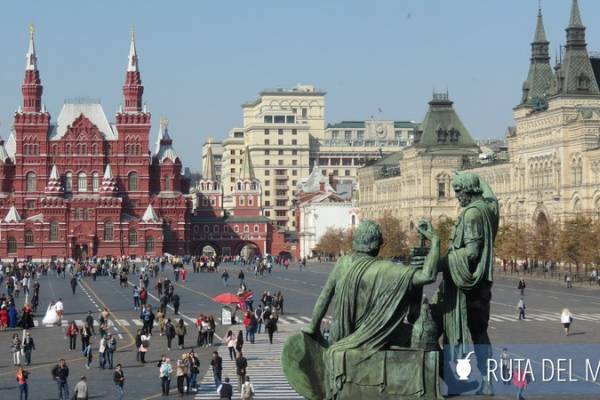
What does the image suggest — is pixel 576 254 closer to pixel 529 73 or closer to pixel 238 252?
Answer: pixel 529 73

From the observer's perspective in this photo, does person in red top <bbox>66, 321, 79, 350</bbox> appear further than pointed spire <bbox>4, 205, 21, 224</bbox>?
No

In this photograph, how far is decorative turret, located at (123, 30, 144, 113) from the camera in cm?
15125

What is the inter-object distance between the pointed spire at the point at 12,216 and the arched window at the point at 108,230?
9979mm

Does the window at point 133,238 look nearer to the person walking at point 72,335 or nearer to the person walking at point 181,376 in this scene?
the person walking at point 72,335

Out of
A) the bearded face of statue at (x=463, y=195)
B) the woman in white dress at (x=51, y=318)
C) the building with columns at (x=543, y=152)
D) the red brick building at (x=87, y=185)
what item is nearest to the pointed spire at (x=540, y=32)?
the building with columns at (x=543, y=152)

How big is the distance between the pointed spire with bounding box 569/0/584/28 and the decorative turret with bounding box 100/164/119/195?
205 feet

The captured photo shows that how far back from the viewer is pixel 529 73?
12031cm

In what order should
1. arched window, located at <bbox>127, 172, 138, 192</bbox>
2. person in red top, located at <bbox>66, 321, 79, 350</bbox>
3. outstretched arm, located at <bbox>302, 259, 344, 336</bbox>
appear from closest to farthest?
outstretched arm, located at <bbox>302, 259, 344, 336</bbox> < person in red top, located at <bbox>66, 321, 79, 350</bbox> < arched window, located at <bbox>127, 172, 138, 192</bbox>

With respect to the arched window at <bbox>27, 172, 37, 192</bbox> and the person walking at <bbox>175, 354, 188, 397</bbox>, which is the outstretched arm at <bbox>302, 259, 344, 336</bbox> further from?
the arched window at <bbox>27, 172, 37, 192</bbox>

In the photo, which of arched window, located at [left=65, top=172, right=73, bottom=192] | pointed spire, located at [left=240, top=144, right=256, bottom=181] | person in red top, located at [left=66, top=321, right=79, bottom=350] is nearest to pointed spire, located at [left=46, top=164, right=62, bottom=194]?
arched window, located at [left=65, top=172, right=73, bottom=192]

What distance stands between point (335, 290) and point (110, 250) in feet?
452

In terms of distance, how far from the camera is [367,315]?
37.8 ft

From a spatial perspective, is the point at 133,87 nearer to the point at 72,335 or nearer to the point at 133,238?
the point at 133,238

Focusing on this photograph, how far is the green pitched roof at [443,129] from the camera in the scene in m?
139
